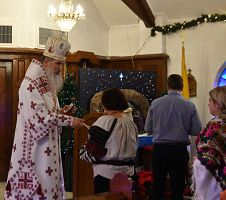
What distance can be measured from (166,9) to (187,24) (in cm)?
51

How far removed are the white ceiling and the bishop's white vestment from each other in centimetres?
495

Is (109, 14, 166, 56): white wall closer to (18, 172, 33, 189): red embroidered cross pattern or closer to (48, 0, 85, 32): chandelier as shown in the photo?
(48, 0, 85, 32): chandelier

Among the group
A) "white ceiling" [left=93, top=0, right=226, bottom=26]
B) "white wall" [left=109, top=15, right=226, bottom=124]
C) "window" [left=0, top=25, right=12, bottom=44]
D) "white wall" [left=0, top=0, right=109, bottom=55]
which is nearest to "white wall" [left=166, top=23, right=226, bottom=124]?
"white wall" [left=109, top=15, right=226, bottom=124]

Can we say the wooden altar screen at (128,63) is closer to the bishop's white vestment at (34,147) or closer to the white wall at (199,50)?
the white wall at (199,50)

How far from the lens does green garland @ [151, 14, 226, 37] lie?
708 centimetres

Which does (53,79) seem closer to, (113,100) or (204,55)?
(113,100)

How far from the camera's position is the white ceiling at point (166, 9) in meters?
7.16

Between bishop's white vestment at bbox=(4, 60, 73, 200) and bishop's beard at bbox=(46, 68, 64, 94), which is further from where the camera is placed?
bishop's beard at bbox=(46, 68, 64, 94)

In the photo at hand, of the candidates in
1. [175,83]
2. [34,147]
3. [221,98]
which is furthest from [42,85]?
[175,83]

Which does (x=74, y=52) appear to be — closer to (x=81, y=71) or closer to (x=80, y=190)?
(x=81, y=71)

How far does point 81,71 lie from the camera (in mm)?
6746

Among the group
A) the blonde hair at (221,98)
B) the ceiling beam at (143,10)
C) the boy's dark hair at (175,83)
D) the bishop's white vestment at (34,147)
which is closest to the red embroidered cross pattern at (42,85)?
the bishop's white vestment at (34,147)

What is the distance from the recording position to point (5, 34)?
739 cm

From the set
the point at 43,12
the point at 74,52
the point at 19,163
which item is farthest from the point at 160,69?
the point at 19,163
